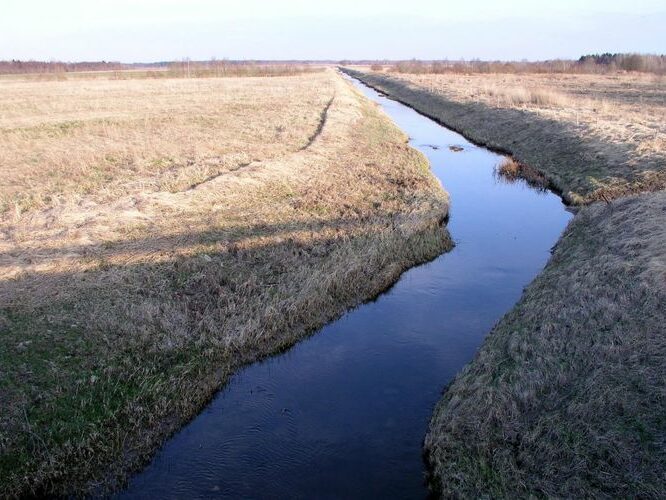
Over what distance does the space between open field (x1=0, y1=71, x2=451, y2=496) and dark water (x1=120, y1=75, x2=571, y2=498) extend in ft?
1.62

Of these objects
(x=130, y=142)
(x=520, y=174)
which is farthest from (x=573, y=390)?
(x=130, y=142)

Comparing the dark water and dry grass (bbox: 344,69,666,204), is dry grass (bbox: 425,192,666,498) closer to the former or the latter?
the dark water

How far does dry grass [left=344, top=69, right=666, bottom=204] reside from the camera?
766 inches

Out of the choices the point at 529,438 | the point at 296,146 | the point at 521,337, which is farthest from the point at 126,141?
the point at 529,438

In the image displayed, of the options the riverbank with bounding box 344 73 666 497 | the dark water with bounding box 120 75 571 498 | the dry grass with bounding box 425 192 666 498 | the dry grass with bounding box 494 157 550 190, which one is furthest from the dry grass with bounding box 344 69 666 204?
the dry grass with bounding box 425 192 666 498

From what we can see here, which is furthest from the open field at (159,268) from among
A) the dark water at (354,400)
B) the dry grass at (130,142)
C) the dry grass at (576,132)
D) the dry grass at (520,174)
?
the dry grass at (576,132)

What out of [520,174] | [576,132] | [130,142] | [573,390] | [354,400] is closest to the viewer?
[573,390]

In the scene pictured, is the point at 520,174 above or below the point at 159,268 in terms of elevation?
above

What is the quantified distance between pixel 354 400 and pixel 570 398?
144 inches

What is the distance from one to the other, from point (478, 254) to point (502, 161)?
13.5 m

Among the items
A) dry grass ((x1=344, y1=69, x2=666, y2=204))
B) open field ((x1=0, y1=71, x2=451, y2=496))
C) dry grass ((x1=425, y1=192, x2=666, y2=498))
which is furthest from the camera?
dry grass ((x1=344, y1=69, x2=666, y2=204))

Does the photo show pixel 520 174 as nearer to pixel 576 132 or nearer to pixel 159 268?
pixel 576 132

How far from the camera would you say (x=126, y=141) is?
26.8 metres

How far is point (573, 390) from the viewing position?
799 centimetres
